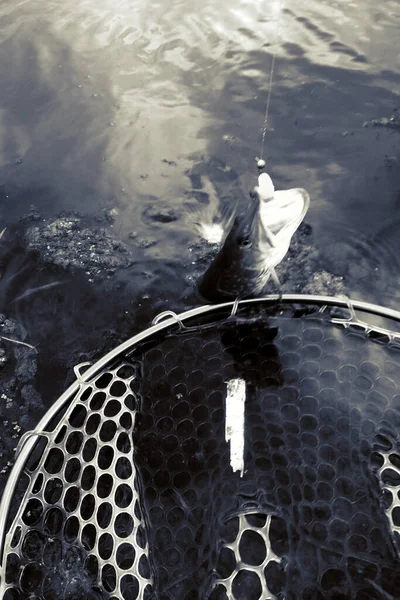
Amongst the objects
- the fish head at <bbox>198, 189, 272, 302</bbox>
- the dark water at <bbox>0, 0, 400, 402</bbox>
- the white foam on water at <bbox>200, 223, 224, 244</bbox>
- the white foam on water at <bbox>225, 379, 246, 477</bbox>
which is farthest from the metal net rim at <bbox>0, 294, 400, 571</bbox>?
the white foam on water at <bbox>200, 223, 224, 244</bbox>

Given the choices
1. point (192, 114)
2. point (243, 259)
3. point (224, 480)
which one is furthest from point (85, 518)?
point (192, 114)

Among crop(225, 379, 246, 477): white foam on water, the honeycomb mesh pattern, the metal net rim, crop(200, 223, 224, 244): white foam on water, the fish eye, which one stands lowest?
crop(200, 223, 224, 244): white foam on water

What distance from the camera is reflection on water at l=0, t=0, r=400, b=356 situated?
4.39m

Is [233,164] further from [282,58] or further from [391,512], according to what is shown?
[391,512]

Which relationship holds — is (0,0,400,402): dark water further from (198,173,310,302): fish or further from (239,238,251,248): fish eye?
(239,238,251,248): fish eye

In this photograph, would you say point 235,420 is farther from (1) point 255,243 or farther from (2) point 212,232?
(2) point 212,232

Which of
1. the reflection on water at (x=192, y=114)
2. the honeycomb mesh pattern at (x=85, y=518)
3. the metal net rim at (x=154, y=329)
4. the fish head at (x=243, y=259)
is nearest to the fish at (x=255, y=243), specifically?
the fish head at (x=243, y=259)

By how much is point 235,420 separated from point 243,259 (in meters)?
1.04

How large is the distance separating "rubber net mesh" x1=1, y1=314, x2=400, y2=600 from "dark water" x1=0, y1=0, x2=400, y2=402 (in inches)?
53.2

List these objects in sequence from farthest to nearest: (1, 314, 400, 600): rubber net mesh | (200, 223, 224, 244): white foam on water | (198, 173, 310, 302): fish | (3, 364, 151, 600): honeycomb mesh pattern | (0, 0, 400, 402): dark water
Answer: (200, 223, 224, 244): white foam on water → (0, 0, 400, 402): dark water → (198, 173, 310, 302): fish → (3, 364, 151, 600): honeycomb mesh pattern → (1, 314, 400, 600): rubber net mesh

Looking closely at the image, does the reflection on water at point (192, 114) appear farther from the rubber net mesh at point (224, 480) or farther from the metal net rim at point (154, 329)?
the rubber net mesh at point (224, 480)

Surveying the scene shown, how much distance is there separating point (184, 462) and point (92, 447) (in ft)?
1.76

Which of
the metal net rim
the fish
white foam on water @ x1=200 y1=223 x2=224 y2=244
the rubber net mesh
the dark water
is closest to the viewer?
the rubber net mesh

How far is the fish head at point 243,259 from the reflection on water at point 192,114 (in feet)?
3.68
